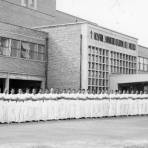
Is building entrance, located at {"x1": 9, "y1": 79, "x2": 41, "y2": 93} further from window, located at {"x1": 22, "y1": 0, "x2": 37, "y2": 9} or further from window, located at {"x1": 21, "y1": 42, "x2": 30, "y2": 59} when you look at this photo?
window, located at {"x1": 22, "y1": 0, "x2": 37, "y2": 9}

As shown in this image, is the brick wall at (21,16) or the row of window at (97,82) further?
the brick wall at (21,16)

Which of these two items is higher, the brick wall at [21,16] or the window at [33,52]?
the brick wall at [21,16]

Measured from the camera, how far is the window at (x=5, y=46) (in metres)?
33.8

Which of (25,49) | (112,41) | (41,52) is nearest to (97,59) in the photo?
(112,41)

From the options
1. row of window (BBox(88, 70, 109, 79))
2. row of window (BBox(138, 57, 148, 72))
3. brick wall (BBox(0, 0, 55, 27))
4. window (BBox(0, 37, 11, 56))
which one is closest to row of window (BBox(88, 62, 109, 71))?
row of window (BBox(88, 70, 109, 79))

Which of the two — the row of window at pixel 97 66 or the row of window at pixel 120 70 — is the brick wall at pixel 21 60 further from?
the row of window at pixel 120 70

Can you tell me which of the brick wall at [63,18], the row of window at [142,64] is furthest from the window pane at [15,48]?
the row of window at [142,64]

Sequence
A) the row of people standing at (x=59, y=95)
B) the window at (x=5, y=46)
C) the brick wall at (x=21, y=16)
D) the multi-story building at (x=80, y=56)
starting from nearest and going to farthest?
the row of people standing at (x=59, y=95) < the window at (x=5, y=46) < the multi-story building at (x=80, y=56) < the brick wall at (x=21, y=16)

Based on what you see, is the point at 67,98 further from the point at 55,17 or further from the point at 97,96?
the point at 55,17

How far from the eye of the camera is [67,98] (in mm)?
24234

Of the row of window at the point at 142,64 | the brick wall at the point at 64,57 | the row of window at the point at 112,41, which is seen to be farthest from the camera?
the row of window at the point at 142,64

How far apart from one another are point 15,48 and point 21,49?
29.3 inches

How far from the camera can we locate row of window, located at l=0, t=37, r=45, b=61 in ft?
112

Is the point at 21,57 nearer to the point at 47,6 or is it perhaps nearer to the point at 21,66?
the point at 21,66
